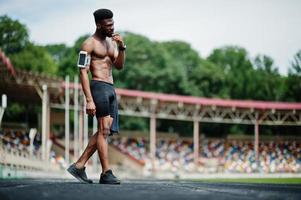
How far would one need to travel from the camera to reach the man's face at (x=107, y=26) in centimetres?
639

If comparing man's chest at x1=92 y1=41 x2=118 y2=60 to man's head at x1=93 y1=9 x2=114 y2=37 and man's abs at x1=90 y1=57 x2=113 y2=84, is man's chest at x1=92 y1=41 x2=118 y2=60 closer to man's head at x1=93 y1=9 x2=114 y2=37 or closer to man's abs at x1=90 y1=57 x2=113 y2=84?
man's abs at x1=90 y1=57 x2=113 y2=84

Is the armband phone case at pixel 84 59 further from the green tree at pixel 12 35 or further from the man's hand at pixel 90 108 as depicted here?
the green tree at pixel 12 35

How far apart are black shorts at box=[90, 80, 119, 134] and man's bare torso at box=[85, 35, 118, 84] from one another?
76mm

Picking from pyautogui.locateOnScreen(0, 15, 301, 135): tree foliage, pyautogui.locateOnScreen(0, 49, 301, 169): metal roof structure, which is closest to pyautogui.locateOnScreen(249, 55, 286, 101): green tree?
pyautogui.locateOnScreen(0, 15, 301, 135): tree foliage

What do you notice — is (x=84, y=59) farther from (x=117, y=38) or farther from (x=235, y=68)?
(x=235, y=68)

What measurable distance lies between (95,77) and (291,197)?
2731mm

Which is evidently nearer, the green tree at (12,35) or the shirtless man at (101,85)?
the shirtless man at (101,85)

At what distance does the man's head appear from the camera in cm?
638

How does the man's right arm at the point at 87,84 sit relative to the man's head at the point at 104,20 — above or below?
below

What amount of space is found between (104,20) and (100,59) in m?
0.43

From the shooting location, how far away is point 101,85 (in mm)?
6449

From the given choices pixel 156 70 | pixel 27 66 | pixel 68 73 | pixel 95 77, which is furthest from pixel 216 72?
pixel 95 77

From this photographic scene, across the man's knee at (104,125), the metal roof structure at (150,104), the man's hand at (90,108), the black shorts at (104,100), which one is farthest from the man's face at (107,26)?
the metal roof structure at (150,104)

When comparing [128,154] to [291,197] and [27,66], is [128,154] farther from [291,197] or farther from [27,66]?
[291,197]
